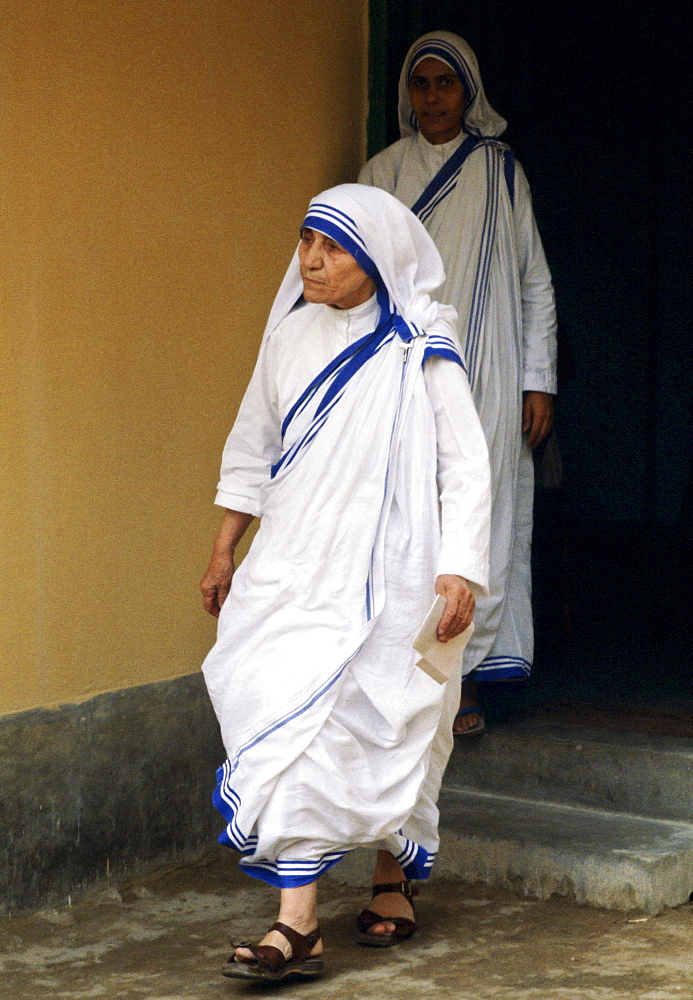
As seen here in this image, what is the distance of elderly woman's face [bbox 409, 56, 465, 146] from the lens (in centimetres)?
479

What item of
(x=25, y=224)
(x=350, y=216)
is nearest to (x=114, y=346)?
(x=25, y=224)

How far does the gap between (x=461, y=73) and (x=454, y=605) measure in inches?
82.5

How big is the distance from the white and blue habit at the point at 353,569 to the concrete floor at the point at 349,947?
1.08 feet

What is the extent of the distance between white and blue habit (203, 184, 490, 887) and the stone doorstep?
26.1 inches

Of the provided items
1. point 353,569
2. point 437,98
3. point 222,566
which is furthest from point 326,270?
point 437,98

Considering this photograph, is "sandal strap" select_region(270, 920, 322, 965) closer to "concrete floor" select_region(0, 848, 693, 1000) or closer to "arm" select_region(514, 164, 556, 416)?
"concrete floor" select_region(0, 848, 693, 1000)

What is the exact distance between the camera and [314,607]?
367 cm

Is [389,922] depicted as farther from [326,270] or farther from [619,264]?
[619,264]

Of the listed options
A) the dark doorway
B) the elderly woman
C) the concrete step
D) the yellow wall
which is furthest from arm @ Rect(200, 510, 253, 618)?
the dark doorway

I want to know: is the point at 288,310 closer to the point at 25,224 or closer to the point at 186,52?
the point at 25,224

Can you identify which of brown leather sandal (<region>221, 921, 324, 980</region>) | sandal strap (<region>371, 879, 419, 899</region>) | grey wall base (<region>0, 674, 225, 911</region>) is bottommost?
brown leather sandal (<region>221, 921, 324, 980</region>)

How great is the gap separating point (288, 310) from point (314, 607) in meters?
0.84

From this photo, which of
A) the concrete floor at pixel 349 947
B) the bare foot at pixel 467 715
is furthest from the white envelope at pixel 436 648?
the bare foot at pixel 467 715

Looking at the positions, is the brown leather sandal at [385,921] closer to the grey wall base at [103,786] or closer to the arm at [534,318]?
the grey wall base at [103,786]
